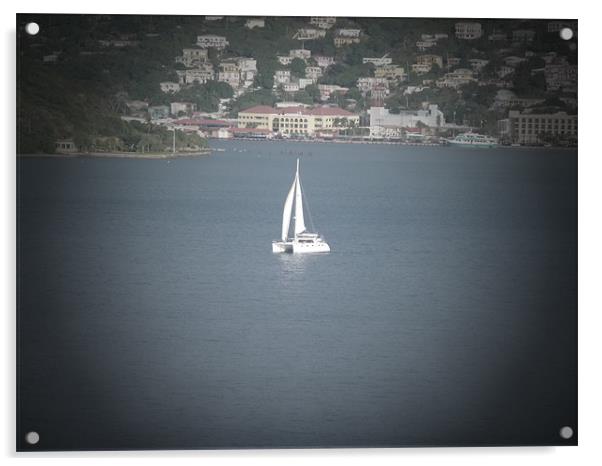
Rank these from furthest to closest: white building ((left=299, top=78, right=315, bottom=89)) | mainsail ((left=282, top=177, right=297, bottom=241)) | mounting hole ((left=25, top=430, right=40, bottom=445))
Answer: mainsail ((left=282, top=177, right=297, bottom=241)) → white building ((left=299, top=78, right=315, bottom=89)) → mounting hole ((left=25, top=430, right=40, bottom=445))

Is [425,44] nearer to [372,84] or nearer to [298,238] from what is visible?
[372,84]

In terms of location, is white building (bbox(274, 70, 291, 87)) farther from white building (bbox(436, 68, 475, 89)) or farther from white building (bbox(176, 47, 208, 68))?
white building (bbox(436, 68, 475, 89))

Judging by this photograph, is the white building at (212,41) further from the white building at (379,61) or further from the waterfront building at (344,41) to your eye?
the white building at (379,61)

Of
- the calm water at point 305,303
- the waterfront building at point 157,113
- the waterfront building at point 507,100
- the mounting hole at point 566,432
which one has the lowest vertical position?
the mounting hole at point 566,432

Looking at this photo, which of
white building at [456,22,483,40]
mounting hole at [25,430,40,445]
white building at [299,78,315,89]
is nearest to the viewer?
mounting hole at [25,430,40,445]

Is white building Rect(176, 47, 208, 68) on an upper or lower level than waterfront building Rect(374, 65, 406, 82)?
upper

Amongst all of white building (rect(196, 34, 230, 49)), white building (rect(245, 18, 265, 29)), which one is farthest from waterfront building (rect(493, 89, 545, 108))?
white building (rect(196, 34, 230, 49))

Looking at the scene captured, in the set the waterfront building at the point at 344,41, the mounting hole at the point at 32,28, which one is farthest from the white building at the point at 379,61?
the mounting hole at the point at 32,28

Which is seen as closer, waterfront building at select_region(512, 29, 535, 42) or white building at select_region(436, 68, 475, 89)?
waterfront building at select_region(512, 29, 535, 42)
